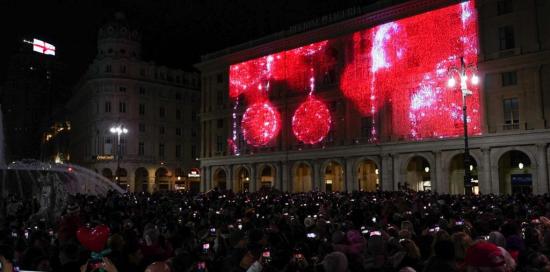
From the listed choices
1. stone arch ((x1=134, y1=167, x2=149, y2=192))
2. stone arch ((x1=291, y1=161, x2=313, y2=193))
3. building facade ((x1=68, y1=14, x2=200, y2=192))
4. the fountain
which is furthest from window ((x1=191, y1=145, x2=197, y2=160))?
the fountain

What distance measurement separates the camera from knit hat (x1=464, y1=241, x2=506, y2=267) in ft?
20.6

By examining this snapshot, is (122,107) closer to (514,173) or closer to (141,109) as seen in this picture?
(141,109)

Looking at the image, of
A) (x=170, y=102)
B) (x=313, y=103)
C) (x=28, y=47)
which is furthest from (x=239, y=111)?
(x=28, y=47)

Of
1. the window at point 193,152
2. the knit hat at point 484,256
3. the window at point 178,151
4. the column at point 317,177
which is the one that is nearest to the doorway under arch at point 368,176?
the column at point 317,177

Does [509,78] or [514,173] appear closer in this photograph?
[509,78]

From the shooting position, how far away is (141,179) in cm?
7862

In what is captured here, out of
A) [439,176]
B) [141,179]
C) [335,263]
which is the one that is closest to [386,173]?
[439,176]

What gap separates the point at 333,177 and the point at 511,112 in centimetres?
2299

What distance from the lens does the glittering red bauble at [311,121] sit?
58.5 metres

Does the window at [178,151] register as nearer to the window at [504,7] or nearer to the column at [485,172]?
the column at [485,172]

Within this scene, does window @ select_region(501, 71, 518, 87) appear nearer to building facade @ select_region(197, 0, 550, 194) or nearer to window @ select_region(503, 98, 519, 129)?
building facade @ select_region(197, 0, 550, 194)

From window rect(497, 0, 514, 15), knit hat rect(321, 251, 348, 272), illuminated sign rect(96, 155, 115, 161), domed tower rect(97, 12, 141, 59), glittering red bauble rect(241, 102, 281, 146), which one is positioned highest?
domed tower rect(97, 12, 141, 59)

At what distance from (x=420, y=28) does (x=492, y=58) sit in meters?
7.10

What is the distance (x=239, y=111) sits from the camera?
67.2 m
